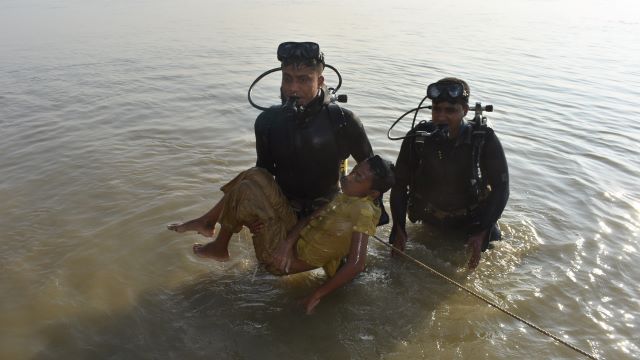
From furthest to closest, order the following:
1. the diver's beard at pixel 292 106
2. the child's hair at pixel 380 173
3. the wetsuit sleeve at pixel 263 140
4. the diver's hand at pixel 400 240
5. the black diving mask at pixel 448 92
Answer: the diver's hand at pixel 400 240 → the black diving mask at pixel 448 92 → the wetsuit sleeve at pixel 263 140 → the diver's beard at pixel 292 106 → the child's hair at pixel 380 173

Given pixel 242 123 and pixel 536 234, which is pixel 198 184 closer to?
pixel 242 123

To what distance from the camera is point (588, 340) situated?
3.59 metres

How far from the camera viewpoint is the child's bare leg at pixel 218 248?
396cm

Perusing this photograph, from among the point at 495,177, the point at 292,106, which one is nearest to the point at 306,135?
the point at 292,106

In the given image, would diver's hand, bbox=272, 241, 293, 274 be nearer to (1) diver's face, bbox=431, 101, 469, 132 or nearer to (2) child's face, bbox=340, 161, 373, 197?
(2) child's face, bbox=340, 161, 373, 197

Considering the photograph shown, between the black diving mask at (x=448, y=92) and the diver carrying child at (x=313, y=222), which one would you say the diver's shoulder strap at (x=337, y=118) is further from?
the black diving mask at (x=448, y=92)

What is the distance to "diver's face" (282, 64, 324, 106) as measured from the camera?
3.76 metres

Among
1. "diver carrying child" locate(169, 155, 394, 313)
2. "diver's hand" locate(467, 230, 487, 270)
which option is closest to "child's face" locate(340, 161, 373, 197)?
"diver carrying child" locate(169, 155, 394, 313)

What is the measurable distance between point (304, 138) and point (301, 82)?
1.59 ft

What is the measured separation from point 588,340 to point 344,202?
2169 millimetres

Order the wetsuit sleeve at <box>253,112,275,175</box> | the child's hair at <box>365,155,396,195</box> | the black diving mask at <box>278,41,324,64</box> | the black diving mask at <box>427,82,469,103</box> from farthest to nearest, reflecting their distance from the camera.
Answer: the black diving mask at <box>427,82,469,103</box> < the wetsuit sleeve at <box>253,112,275,175</box> < the black diving mask at <box>278,41,324,64</box> < the child's hair at <box>365,155,396,195</box>

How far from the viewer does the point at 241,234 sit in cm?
504

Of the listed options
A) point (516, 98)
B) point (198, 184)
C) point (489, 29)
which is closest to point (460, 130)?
point (198, 184)

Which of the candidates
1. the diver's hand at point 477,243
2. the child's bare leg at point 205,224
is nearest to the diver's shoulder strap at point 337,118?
the child's bare leg at point 205,224
